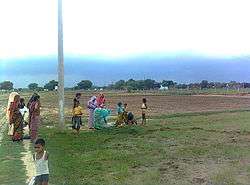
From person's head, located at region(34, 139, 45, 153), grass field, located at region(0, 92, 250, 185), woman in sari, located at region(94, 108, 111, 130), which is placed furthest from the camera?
woman in sari, located at region(94, 108, 111, 130)

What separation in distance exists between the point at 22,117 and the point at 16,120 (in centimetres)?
23

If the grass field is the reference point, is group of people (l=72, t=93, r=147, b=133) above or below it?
above

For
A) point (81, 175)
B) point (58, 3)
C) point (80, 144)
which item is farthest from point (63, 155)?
point (58, 3)

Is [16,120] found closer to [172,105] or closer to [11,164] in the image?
[11,164]

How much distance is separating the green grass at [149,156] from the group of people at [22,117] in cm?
77

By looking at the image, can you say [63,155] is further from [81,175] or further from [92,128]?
[92,128]

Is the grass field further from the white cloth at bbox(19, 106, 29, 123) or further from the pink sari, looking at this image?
the white cloth at bbox(19, 106, 29, 123)

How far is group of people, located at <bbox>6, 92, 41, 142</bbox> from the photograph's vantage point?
1770 centimetres

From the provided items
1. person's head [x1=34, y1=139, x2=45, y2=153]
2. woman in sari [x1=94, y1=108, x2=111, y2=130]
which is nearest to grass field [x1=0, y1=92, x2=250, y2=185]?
woman in sari [x1=94, y1=108, x2=111, y2=130]

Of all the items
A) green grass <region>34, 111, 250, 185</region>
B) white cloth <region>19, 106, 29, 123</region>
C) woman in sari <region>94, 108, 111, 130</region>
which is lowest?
green grass <region>34, 111, 250, 185</region>

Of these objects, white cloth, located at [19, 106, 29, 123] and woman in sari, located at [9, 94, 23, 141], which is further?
white cloth, located at [19, 106, 29, 123]

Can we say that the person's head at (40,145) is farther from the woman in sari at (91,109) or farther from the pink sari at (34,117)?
the woman in sari at (91,109)

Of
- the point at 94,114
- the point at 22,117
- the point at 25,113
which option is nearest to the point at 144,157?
the point at 22,117

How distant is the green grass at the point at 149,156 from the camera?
11.5m
